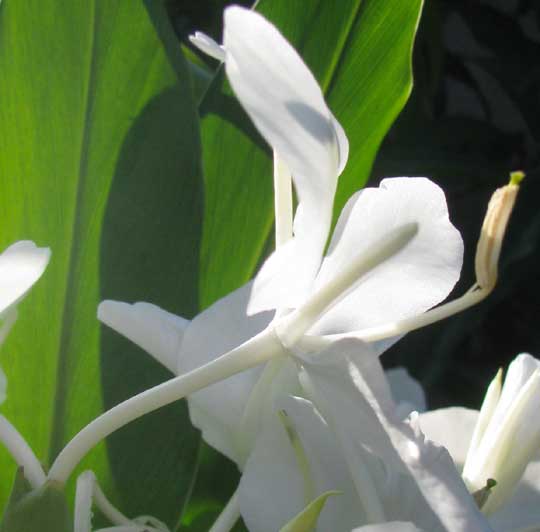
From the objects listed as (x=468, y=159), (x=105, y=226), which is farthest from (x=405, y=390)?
(x=468, y=159)

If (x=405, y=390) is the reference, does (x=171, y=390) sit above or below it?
above

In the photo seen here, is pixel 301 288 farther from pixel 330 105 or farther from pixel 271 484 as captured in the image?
pixel 330 105

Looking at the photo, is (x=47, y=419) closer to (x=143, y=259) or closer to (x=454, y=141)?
(x=143, y=259)

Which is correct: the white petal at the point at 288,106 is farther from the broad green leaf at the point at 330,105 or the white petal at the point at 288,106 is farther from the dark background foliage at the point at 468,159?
the dark background foliage at the point at 468,159

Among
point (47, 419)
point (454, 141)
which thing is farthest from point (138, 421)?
point (454, 141)

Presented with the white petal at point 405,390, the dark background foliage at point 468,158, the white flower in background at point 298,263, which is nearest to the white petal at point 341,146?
the white flower in background at point 298,263
